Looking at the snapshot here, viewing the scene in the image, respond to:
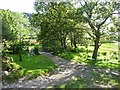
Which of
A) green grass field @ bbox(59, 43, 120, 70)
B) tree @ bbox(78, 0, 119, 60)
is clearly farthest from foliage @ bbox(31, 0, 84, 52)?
green grass field @ bbox(59, 43, 120, 70)

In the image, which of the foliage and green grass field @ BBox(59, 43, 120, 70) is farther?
the foliage

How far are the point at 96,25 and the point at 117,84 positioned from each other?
2136 centimetres

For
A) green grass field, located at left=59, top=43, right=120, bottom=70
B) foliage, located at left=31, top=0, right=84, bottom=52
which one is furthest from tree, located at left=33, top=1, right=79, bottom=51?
green grass field, located at left=59, top=43, right=120, bottom=70

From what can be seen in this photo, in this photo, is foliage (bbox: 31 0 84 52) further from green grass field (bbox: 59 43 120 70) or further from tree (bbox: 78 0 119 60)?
green grass field (bbox: 59 43 120 70)

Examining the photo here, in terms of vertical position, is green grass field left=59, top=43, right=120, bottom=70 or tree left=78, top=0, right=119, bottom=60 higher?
tree left=78, top=0, right=119, bottom=60

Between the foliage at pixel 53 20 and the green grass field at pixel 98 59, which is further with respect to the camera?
the foliage at pixel 53 20

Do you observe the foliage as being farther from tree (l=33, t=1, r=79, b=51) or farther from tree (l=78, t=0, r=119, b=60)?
tree (l=78, t=0, r=119, b=60)

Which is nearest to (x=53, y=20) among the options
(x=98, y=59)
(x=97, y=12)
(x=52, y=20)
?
(x=52, y=20)

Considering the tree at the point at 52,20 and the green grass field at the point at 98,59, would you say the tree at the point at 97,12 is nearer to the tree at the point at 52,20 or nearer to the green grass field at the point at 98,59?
the tree at the point at 52,20

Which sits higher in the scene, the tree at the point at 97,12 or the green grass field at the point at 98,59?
the tree at the point at 97,12

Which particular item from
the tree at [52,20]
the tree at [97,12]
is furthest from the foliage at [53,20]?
the tree at [97,12]

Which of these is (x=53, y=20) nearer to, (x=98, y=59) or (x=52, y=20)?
(x=52, y=20)

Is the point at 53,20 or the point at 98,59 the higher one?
the point at 53,20

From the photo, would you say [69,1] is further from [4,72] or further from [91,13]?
[4,72]
